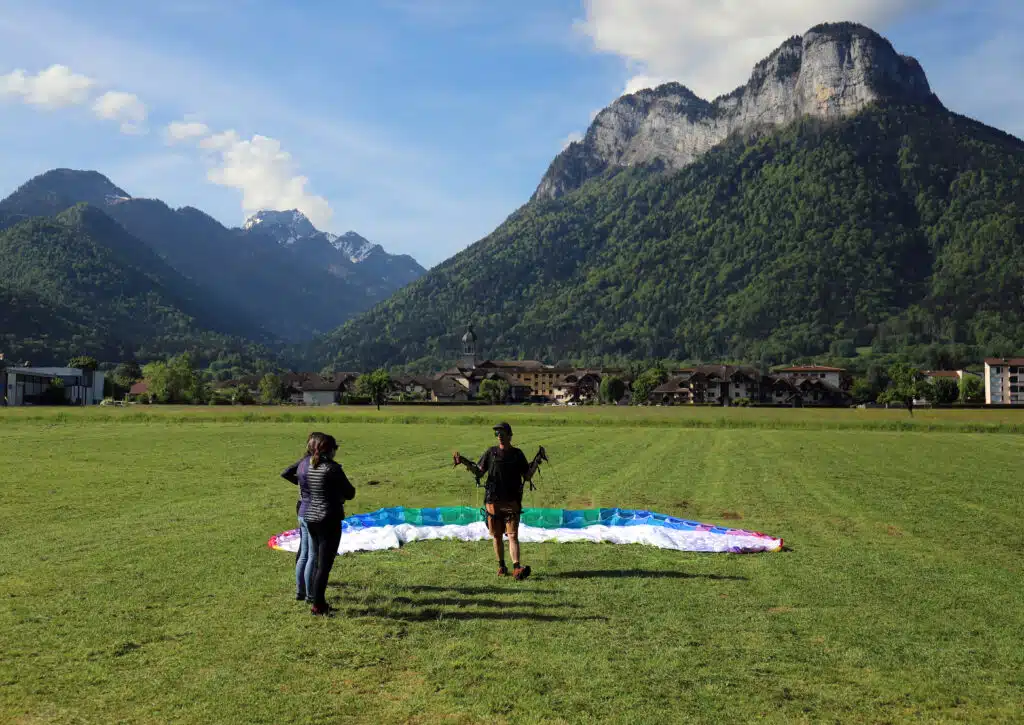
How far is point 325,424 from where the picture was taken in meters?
70.8

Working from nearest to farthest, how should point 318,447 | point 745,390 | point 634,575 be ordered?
point 318,447, point 634,575, point 745,390

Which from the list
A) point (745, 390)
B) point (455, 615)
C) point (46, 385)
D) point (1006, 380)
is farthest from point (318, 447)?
point (1006, 380)

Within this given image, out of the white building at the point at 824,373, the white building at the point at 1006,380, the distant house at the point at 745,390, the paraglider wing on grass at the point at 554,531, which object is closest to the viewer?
the paraglider wing on grass at the point at 554,531

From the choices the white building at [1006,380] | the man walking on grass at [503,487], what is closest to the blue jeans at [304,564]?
the man walking on grass at [503,487]

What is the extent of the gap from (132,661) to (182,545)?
21.6ft

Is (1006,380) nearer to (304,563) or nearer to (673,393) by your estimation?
(673,393)

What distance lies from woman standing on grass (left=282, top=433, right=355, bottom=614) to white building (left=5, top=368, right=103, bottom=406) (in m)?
123

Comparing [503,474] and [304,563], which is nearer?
[304,563]

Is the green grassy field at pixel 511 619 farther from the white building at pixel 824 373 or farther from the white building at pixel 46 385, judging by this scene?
the white building at pixel 824 373

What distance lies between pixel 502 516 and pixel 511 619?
2609 mm

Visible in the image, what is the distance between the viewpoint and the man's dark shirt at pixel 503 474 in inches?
491

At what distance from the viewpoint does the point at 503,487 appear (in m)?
12.5

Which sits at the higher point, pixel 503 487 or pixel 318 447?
pixel 318 447

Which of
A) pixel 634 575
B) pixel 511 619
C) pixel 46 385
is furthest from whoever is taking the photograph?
pixel 46 385
